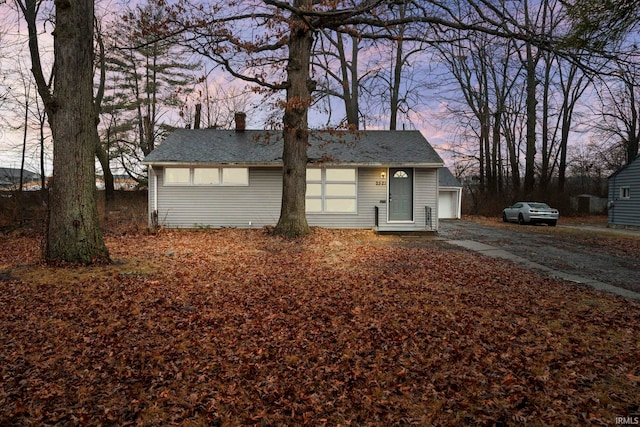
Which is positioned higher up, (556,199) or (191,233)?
(556,199)

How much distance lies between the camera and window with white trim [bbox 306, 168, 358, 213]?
14.2 metres

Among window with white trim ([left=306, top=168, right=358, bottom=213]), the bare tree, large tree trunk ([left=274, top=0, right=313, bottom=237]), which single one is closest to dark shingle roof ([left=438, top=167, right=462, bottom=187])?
window with white trim ([left=306, top=168, right=358, bottom=213])

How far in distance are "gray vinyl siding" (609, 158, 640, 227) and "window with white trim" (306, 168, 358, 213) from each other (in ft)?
46.0

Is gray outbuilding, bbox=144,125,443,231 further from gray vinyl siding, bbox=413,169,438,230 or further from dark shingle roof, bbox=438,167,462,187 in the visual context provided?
dark shingle roof, bbox=438,167,462,187

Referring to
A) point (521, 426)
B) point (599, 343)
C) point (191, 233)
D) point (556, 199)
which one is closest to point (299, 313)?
point (521, 426)

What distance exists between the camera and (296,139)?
35.7 feet

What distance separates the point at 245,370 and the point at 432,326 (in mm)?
2135

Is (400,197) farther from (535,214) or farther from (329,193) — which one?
(535,214)

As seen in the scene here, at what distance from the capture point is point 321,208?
1422 centimetres

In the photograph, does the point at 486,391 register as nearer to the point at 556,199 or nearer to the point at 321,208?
the point at 321,208

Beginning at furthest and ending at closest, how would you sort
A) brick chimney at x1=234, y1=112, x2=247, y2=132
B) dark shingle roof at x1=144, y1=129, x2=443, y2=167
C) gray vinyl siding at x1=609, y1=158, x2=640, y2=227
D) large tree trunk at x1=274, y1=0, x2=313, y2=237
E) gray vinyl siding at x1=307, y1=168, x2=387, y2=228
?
gray vinyl siding at x1=609, y1=158, x2=640, y2=227
brick chimney at x1=234, y1=112, x2=247, y2=132
gray vinyl siding at x1=307, y1=168, x2=387, y2=228
dark shingle roof at x1=144, y1=129, x2=443, y2=167
large tree trunk at x1=274, y1=0, x2=313, y2=237

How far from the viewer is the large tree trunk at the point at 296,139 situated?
1078 centimetres

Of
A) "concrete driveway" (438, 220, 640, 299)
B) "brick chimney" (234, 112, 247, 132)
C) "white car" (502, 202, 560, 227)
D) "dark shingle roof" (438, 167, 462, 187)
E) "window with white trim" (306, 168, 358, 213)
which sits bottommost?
"concrete driveway" (438, 220, 640, 299)

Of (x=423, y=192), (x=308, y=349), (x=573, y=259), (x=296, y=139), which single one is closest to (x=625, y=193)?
(x=423, y=192)
